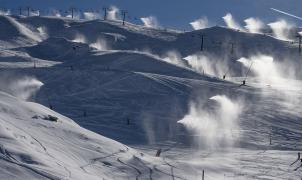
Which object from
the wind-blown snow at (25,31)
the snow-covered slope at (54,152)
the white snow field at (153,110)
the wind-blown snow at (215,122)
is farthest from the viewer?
the wind-blown snow at (25,31)

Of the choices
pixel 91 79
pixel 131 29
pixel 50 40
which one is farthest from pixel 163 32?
pixel 91 79

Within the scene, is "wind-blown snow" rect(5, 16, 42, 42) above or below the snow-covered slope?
above

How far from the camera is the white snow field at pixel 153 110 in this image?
27.5 m

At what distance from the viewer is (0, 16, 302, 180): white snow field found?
27.5m

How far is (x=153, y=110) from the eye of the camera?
180ft

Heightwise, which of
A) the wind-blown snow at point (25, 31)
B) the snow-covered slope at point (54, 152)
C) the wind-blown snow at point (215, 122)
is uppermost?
the wind-blown snow at point (25, 31)

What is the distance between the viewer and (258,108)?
56.6m

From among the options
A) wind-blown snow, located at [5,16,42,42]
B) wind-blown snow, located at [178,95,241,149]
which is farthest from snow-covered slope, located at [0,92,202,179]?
wind-blown snow, located at [5,16,42,42]

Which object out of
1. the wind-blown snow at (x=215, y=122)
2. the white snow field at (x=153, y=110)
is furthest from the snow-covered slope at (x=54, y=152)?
→ the wind-blown snow at (x=215, y=122)

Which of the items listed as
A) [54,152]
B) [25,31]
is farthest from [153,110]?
[25,31]

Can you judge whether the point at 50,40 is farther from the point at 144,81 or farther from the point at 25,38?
the point at 144,81

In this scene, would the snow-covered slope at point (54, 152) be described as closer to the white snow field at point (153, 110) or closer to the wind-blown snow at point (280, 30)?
the white snow field at point (153, 110)

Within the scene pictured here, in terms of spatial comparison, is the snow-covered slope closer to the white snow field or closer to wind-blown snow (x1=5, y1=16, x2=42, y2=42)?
the white snow field

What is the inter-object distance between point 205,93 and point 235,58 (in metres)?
35.4
